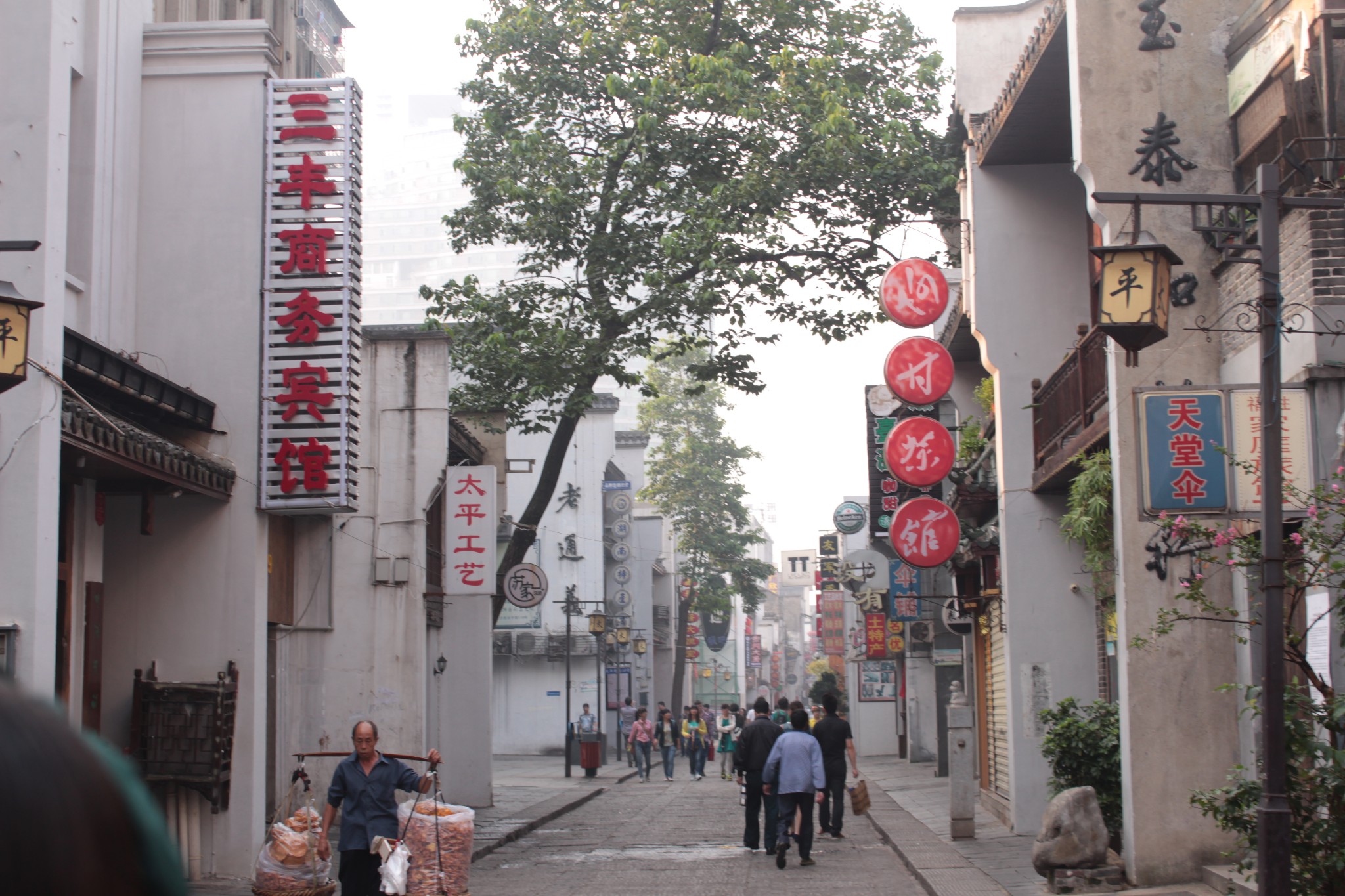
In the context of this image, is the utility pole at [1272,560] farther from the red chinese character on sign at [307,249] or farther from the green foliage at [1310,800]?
the red chinese character on sign at [307,249]

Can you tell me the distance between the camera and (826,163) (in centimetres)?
2155

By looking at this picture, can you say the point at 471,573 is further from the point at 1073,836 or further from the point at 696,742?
the point at 696,742

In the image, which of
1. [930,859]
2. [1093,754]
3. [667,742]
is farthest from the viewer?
[667,742]

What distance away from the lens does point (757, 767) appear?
55.2 ft

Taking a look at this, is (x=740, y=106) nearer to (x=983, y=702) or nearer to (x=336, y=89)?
(x=336, y=89)

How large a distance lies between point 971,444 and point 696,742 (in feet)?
46.2

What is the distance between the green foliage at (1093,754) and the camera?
45.1 ft

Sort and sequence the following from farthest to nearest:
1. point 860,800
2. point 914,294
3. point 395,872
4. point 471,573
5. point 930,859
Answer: point 471,573
point 914,294
point 860,800
point 930,859
point 395,872

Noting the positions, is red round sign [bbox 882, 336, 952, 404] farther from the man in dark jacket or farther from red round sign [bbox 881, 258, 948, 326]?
the man in dark jacket

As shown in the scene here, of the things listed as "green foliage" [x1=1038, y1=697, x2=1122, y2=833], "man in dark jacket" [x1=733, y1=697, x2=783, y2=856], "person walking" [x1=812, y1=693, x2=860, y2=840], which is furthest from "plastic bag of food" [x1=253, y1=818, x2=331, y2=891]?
"person walking" [x1=812, y1=693, x2=860, y2=840]

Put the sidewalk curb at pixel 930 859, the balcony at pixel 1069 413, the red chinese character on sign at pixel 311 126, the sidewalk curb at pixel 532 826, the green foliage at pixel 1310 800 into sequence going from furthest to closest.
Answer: the sidewalk curb at pixel 532 826
the balcony at pixel 1069 413
the red chinese character on sign at pixel 311 126
the sidewalk curb at pixel 930 859
the green foliage at pixel 1310 800

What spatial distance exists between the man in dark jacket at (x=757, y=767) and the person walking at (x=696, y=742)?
663 inches

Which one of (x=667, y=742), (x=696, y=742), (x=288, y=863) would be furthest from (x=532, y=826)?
(x=696, y=742)

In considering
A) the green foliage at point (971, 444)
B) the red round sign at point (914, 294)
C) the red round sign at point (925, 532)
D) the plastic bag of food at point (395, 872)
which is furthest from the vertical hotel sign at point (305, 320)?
the green foliage at point (971, 444)
